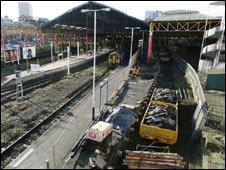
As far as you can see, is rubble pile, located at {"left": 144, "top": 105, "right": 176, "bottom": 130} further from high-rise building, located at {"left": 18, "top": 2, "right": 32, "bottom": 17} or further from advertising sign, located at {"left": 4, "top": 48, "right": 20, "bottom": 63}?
high-rise building, located at {"left": 18, "top": 2, "right": 32, "bottom": 17}

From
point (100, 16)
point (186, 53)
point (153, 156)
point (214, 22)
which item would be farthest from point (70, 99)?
point (186, 53)

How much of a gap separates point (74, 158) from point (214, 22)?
1624 inches

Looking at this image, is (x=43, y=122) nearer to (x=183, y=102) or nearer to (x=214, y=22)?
(x=183, y=102)

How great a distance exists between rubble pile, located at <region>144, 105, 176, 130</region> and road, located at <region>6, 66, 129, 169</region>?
549 centimetres

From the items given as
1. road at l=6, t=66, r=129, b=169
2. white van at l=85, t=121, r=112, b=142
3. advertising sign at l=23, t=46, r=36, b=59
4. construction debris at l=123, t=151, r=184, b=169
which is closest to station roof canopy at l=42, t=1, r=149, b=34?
advertising sign at l=23, t=46, r=36, b=59

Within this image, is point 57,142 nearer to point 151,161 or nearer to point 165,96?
point 151,161

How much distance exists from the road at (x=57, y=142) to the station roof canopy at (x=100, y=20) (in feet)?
Result: 123

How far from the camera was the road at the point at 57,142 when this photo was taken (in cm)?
1658

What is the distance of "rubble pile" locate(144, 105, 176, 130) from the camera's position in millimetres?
20047

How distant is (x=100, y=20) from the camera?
62094 millimetres

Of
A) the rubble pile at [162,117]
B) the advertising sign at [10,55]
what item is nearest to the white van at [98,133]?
the rubble pile at [162,117]

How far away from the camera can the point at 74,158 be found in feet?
54.4

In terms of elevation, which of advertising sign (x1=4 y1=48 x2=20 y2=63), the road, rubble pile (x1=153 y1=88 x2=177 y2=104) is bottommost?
the road

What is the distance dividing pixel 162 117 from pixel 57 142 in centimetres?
856
